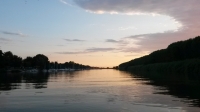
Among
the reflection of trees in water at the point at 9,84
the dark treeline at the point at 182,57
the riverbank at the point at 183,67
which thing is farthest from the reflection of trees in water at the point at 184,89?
the dark treeline at the point at 182,57

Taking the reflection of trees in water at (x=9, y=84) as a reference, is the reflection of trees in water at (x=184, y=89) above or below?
below

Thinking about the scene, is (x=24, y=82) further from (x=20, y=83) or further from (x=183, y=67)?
(x=183, y=67)

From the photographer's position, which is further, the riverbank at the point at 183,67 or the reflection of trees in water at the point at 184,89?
the riverbank at the point at 183,67

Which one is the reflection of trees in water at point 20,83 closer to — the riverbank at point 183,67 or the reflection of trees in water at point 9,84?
the reflection of trees in water at point 9,84

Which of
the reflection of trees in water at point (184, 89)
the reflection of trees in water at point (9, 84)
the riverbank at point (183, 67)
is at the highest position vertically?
the riverbank at point (183, 67)

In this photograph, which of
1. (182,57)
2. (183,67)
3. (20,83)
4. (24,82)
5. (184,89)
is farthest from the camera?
(182,57)

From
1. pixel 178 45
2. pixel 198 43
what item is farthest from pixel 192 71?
pixel 178 45

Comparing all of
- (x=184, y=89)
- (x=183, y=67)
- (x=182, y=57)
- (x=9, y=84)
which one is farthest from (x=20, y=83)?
(x=182, y=57)

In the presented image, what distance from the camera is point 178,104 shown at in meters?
24.9

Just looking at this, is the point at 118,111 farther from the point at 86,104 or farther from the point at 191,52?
the point at 191,52

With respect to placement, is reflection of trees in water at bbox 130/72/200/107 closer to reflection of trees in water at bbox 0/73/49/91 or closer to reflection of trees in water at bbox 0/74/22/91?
reflection of trees in water at bbox 0/73/49/91

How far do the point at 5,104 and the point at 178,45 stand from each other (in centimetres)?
13627

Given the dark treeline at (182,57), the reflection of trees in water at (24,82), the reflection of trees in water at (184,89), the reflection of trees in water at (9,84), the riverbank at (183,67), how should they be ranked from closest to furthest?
1. the reflection of trees in water at (184,89)
2. the reflection of trees in water at (9,84)
3. the reflection of trees in water at (24,82)
4. the riverbank at (183,67)
5. the dark treeline at (182,57)

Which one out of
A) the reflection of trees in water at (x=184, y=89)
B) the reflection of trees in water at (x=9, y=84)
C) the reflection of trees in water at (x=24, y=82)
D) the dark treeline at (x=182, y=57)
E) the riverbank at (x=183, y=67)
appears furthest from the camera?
the dark treeline at (x=182, y=57)
